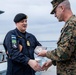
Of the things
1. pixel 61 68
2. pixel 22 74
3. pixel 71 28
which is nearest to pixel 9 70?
pixel 22 74

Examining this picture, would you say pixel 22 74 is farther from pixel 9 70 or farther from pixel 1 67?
pixel 1 67

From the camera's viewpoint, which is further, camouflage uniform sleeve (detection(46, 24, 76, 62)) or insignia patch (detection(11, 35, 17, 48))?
insignia patch (detection(11, 35, 17, 48))

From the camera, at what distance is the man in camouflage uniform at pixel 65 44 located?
249 cm

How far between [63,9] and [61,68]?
0.57 metres

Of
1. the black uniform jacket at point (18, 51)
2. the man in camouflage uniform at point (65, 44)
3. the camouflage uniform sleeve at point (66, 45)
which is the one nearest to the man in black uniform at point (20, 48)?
the black uniform jacket at point (18, 51)

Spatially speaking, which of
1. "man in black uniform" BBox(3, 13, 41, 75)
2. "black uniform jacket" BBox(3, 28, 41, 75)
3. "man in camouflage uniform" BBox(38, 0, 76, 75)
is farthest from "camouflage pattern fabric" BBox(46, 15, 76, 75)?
"black uniform jacket" BBox(3, 28, 41, 75)

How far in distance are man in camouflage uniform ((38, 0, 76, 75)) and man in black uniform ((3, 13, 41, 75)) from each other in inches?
20.5

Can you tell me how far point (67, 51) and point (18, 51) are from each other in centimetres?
86

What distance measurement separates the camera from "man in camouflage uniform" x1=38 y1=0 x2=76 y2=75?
2.49 m

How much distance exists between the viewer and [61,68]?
2629 millimetres

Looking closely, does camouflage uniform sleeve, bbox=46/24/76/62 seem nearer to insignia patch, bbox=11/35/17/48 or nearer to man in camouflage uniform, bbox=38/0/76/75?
man in camouflage uniform, bbox=38/0/76/75

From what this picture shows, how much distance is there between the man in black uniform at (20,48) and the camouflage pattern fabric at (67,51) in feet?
1.73

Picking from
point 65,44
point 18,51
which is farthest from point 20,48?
point 65,44

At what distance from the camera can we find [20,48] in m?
3.28
